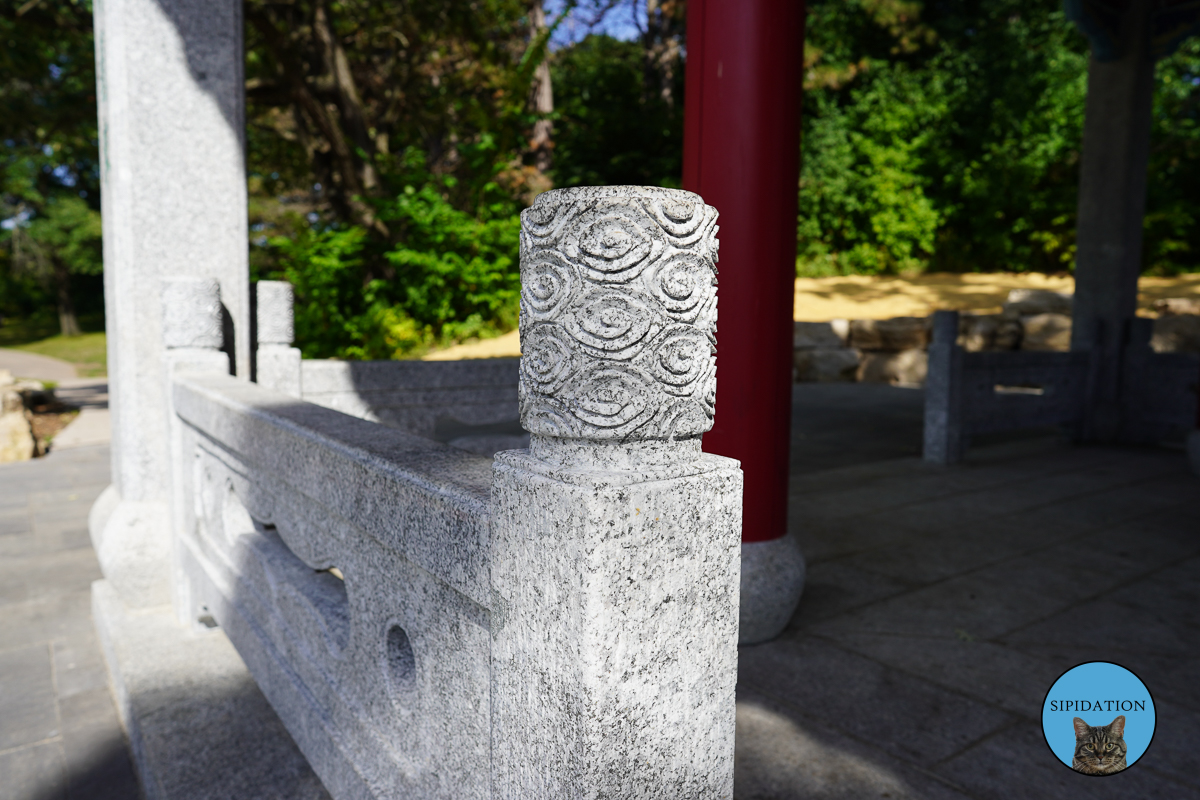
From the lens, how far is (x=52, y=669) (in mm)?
3467

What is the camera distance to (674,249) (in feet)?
3.90

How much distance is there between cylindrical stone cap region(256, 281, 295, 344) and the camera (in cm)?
412

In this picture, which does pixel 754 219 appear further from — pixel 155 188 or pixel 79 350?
pixel 79 350

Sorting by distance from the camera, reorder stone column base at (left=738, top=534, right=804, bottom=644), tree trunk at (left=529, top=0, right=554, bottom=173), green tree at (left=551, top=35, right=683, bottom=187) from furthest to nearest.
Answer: green tree at (left=551, top=35, right=683, bottom=187)
tree trunk at (left=529, top=0, right=554, bottom=173)
stone column base at (left=738, top=534, right=804, bottom=644)

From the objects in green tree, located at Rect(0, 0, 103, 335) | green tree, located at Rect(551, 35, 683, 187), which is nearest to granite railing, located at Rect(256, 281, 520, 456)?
green tree, located at Rect(0, 0, 103, 335)

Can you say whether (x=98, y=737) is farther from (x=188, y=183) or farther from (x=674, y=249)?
(x=674, y=249)

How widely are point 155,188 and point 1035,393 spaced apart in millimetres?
8142

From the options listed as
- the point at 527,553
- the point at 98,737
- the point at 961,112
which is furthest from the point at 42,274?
the point at 527,553

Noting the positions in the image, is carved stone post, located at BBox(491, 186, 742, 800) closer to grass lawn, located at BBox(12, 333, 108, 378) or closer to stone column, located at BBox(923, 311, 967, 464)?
stone column, located at BBox(923, 311, 967, 464)

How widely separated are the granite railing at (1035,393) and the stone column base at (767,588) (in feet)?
14.6

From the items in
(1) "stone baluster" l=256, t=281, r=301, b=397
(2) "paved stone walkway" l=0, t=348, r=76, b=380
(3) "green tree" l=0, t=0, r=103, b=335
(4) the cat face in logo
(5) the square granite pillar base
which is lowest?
(2) "paved stone walkway" l=0, t=348, r=76, b=380

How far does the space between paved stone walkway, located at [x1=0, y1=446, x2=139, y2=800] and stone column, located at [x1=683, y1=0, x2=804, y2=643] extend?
237cm

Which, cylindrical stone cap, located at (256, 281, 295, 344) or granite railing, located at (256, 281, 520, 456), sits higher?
cylindrical stone cap, located at (256, 281, 295, 344)

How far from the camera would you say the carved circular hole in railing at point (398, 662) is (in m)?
1.82
